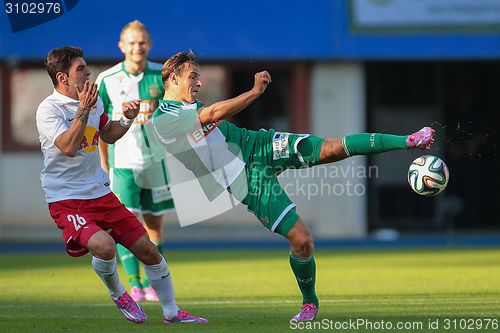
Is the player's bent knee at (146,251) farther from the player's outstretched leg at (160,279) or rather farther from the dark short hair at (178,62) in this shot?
the dark short hair at (178,62)

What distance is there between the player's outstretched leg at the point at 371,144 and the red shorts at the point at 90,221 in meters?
1.52

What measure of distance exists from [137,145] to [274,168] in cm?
256

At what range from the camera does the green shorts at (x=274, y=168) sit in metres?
7.99

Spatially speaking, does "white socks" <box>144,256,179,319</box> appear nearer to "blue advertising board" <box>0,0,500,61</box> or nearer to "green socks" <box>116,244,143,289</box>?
"green socks" <box>116,244,143,289</box>

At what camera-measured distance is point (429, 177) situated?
25.7 ft

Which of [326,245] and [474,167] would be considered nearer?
[326,245]

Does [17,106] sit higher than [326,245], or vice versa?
[17,106]

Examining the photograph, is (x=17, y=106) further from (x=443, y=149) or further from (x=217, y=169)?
(x=217, y=169)

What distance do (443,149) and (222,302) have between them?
38.9 feet

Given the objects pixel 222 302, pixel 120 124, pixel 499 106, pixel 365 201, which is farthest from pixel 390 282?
pixel 499 106

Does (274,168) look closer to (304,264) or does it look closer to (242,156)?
(242,156)

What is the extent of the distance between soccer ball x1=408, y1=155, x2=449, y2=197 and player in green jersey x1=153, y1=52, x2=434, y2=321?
37 cm

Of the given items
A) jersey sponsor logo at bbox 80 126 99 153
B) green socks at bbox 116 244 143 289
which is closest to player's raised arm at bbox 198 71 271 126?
jersey sponsor logo at bbox 80 126 99 153

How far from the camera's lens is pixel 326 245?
1797cm
